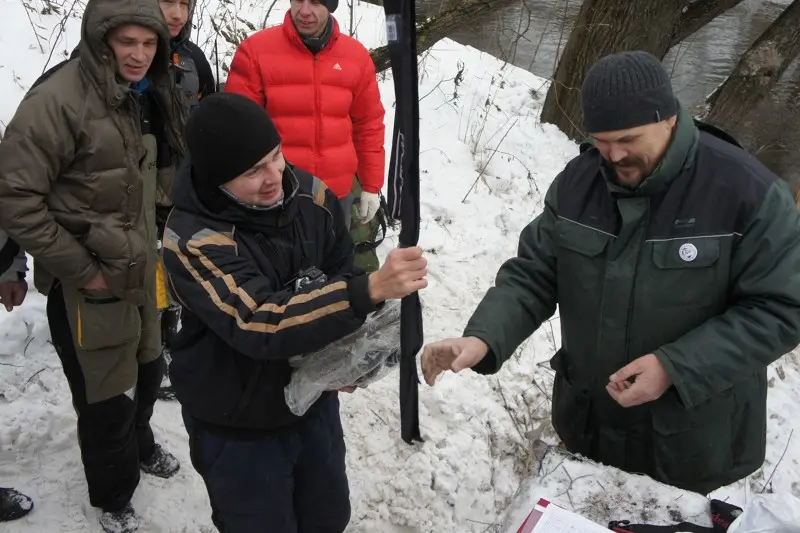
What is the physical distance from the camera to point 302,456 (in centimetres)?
216

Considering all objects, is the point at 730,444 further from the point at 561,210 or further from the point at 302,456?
the point at 302,456

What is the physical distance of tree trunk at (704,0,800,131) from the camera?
19.1 ft

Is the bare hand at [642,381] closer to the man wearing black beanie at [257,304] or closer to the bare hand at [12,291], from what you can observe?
the man wearing black beanie at [257,304]

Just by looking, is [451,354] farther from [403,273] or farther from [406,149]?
[406,149]

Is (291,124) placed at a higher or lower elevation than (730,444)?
higher

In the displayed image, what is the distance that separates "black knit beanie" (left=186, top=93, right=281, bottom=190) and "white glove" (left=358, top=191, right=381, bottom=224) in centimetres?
190

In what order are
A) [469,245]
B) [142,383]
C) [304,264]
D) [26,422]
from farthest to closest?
1. [469,245]
2. [26,422]
3. [142,383]
4. [304,264]

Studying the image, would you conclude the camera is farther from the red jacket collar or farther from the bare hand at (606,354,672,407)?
the red jacket collar

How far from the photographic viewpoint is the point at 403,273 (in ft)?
5.06

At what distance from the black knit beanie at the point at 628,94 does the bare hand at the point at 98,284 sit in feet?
5.70

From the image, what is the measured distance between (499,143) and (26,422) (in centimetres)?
451

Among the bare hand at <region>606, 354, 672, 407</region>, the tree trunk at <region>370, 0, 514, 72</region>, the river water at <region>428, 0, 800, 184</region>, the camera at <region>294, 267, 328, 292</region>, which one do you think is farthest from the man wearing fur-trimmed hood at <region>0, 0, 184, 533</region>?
the river water at <region>428, 0, 800, 184</region>

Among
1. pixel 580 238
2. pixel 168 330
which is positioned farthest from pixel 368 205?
pixel 580 238

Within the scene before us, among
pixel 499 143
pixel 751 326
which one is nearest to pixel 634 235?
pixel 751 326
